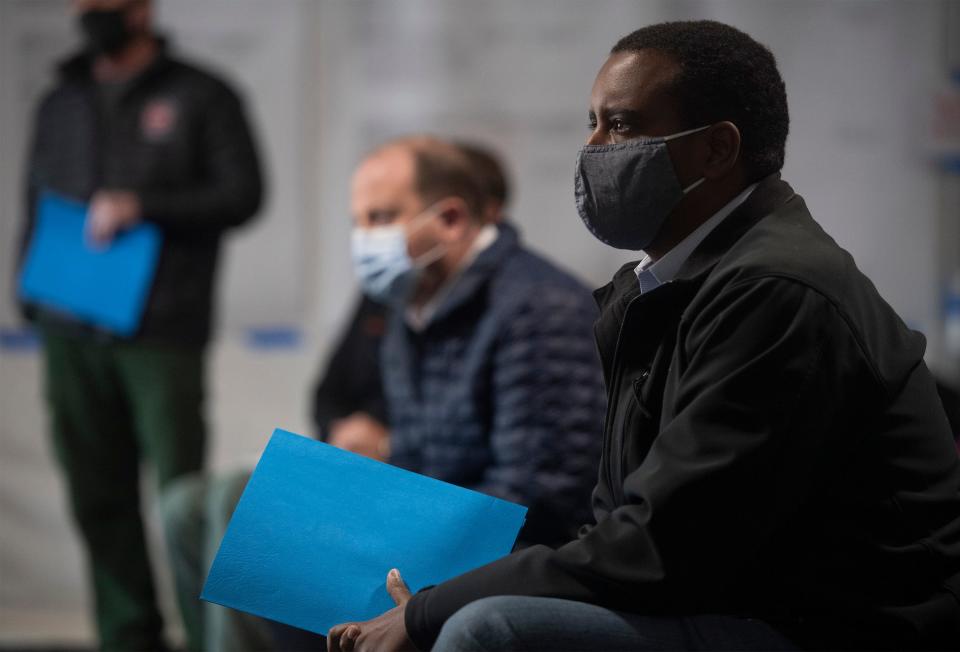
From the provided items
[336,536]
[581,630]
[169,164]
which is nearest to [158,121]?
[169,164]

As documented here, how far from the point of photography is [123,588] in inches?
130

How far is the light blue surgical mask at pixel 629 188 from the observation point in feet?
4.27

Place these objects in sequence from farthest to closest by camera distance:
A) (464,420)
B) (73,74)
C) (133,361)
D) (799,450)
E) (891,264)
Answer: (891,264) < (73,74) < (133,361) < (464,420) < (799,450)

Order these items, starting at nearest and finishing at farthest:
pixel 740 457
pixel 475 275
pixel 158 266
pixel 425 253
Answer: pixel 740 457 → pixel 475 275 → pixel 425 253 → pixel 158 266

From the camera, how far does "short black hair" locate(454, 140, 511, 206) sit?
295 cm

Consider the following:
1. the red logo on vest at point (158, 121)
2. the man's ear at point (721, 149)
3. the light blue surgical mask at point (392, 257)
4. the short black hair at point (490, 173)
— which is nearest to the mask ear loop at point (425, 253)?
the light blue surgical mask at point (392, 257)

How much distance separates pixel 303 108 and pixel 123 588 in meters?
1.60

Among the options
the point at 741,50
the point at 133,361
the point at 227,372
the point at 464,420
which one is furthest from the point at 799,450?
the point at 227,372

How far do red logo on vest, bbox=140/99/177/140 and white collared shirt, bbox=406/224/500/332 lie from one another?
3.53 feet

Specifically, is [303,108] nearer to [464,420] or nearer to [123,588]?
[123,588]

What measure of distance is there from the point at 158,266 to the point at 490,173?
2.90 ft

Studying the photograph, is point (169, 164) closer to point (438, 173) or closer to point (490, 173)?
point (490, 173)

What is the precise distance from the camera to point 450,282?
8.36 feet

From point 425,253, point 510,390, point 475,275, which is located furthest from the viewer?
point 425,253
